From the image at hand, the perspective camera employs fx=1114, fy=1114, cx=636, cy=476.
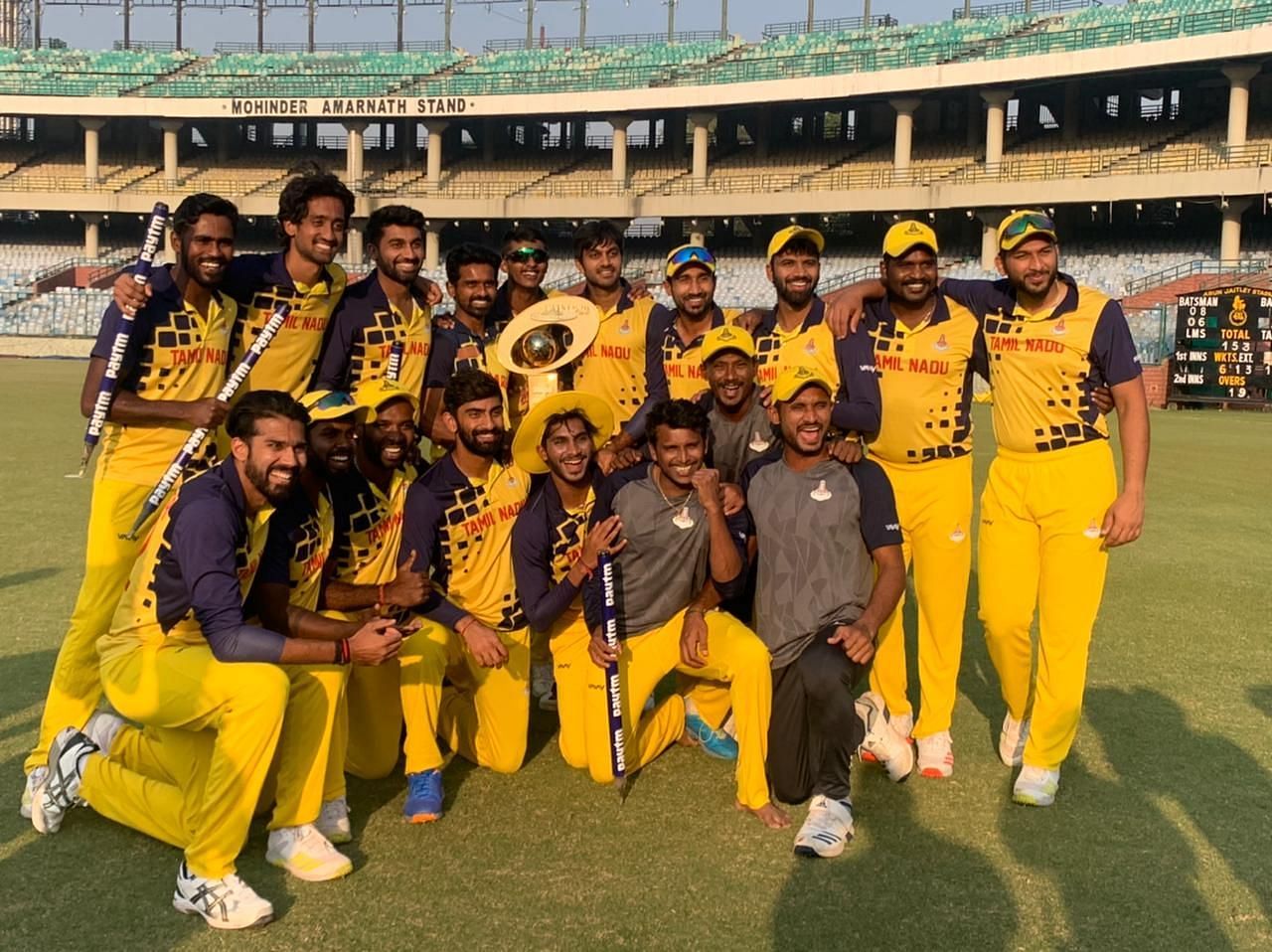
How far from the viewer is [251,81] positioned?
161 feet

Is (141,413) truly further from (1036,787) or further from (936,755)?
(1036,787)

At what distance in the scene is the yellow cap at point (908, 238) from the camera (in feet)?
15.9

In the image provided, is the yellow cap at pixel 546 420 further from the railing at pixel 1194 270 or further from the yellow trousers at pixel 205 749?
the railing at pixel 1194 270

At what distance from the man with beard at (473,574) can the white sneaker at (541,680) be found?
29.4 inches

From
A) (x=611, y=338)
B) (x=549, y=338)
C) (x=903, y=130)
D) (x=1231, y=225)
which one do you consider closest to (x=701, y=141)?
(x=903, y=130)

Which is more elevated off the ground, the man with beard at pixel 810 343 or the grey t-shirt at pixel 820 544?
the man with beard at pixel 810 343

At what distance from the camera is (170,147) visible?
159 feet

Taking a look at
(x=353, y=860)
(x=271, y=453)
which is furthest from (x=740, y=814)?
(x=271, y=453)

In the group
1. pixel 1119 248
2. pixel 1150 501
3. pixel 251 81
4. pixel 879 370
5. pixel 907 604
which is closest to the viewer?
pixel 879 370

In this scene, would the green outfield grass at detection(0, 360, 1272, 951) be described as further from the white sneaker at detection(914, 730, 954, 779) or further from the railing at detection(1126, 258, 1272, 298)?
the railing at detection(1126, 258, 1272, 298)

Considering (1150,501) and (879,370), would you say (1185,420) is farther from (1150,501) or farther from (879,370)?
(879,370)

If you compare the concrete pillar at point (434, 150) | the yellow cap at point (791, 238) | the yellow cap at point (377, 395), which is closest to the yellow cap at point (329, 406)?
the yellow cap at point (377, 395)

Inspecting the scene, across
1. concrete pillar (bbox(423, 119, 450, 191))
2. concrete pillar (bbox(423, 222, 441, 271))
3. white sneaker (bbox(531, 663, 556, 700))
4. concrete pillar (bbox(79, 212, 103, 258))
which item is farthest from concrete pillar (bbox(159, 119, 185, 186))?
white sneaker (bbox(531, 663, 556, 700))

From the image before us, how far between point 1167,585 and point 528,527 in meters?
5.94
